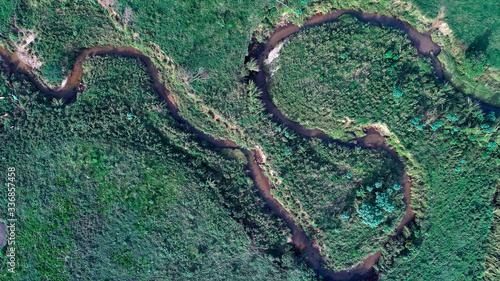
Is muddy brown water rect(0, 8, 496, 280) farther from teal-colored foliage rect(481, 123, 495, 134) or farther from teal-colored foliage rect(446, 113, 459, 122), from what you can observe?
teal-colored foliage rect(481, 123, 495, 134)

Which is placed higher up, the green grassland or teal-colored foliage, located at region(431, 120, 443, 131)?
teal-colored foliage, located at region(431, 120, 443, 131)

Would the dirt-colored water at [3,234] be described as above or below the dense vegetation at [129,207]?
below

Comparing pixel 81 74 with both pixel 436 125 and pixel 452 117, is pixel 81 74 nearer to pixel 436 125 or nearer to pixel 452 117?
pixel 436 125

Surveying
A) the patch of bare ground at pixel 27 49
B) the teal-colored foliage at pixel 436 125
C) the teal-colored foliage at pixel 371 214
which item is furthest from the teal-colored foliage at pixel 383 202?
the patch of bare ground at pixel 27 49

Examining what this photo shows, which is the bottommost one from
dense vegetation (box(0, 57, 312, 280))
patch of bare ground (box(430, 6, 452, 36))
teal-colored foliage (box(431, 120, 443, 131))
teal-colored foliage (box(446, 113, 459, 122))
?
dense vegetation (box(0, 57, 312, 280))

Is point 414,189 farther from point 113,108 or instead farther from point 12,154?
point 12,154

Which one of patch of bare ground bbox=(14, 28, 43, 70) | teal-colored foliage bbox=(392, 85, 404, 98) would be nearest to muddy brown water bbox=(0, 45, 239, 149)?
patch of bare ground bbox=(14, 28, 43, 70)

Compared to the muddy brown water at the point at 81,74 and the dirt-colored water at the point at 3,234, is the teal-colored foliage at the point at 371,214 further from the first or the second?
the dirt-colored water at the point at 3,234
